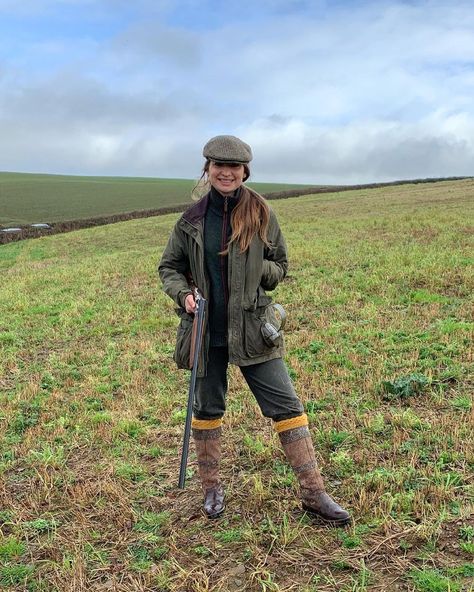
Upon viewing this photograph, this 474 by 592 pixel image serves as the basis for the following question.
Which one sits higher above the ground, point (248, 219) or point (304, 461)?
point (248, 219)

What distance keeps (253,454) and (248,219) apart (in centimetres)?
240

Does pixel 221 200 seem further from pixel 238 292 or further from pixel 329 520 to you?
pixel 329 520

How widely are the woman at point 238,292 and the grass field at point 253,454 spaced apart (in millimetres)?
415

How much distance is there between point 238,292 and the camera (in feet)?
12.9

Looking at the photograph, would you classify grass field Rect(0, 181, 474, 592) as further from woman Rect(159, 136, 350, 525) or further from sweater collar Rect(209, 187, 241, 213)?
sweater collar Rect(209, 187, 241, 213)

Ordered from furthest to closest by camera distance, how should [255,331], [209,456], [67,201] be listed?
[67,201] < [209,456] < [255,331]

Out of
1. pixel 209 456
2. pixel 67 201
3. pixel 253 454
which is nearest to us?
pixel 209 456

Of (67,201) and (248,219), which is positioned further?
(67,201)

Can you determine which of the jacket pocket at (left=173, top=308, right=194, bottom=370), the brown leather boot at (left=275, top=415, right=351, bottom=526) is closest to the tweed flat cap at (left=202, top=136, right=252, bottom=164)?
the jacket pocket at (left=173, top=308, right=194, bottom=370)

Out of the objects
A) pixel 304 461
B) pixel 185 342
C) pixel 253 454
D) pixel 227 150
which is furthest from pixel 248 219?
pixel 253 454

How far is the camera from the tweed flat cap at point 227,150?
3.76 metres

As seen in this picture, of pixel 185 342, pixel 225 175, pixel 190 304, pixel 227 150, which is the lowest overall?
pixel 185 342

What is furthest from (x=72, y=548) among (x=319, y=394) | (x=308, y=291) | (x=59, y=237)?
(x=59, y=237)

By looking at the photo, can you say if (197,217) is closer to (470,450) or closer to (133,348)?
(470,450)
